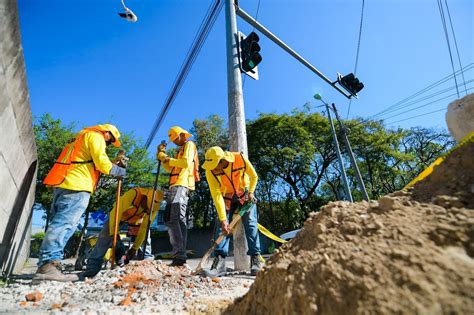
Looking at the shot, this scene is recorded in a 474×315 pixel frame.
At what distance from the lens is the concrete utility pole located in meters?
3.59

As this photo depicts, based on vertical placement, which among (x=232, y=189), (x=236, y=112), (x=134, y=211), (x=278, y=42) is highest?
(x=278, y=42)

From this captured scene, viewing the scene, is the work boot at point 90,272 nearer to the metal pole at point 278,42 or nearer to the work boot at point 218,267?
the work boot at point 218,267

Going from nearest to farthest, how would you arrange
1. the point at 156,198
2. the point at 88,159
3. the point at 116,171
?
the point at 88,159, the point at 116,171, the point at 156,198

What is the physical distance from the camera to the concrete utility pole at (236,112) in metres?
3.59

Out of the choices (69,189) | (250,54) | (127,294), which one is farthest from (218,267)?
(250,54)

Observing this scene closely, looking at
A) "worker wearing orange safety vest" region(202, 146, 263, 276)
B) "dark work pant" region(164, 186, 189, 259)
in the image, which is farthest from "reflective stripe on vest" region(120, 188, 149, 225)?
"worker wearing orange safety vest" region(202, 146, 263, 276)

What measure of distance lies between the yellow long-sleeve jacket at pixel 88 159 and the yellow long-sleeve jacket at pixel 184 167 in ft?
3.07

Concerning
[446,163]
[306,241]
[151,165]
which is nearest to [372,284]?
[306,241]

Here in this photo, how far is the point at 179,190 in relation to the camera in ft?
11.4

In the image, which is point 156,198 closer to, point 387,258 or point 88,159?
point 88,159

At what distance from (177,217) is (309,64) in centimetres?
542

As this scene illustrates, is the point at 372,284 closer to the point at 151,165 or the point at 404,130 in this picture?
the point at 151,165

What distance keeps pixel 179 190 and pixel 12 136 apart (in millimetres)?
1998

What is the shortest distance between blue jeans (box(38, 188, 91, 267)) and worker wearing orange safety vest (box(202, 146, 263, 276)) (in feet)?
5.41
